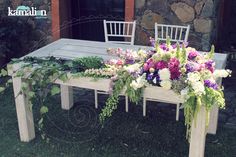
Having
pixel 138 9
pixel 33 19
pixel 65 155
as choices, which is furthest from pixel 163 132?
pixel 33 19

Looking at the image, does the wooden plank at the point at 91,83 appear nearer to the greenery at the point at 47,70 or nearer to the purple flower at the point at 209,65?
the greenery at the point at 47,70

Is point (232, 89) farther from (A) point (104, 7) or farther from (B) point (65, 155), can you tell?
(B) point (65, 155)

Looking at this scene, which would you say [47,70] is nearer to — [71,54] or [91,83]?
[91,83]

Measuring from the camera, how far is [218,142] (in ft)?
11.8

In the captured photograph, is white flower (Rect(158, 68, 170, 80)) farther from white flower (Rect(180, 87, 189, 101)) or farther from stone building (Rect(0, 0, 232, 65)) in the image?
stone building (Rect(0, 0, 232, 65))

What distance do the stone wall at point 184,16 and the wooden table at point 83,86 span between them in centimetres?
118

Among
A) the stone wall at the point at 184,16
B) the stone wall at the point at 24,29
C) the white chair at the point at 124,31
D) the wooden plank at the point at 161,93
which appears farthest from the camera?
the stone wall at the point at 24,29

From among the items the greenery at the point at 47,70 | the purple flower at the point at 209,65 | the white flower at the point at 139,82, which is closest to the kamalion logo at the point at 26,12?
the greenery at the point at 47,70

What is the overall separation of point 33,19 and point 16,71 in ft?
7.69

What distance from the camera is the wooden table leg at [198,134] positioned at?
2.79m

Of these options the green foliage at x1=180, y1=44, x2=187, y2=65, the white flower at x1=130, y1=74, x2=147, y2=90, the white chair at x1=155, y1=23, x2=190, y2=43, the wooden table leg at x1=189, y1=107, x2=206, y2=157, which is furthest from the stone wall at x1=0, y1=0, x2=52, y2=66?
the wooden table leg at x1=189, y1=107, x2=206, y2=157

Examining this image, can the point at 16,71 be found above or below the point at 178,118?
above

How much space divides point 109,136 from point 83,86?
0.77m

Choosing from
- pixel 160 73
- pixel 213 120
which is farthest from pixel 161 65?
pixel 213 120
